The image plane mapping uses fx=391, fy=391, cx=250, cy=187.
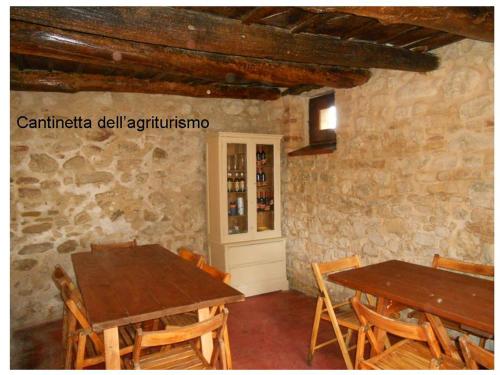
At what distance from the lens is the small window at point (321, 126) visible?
4328 mm

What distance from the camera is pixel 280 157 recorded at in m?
4.86

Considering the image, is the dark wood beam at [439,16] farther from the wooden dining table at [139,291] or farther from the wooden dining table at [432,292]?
the wooden dining table at [139,291]

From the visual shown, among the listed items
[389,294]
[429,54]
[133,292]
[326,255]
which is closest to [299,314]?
[326,255]

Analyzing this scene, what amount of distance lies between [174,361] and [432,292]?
149 centimetres

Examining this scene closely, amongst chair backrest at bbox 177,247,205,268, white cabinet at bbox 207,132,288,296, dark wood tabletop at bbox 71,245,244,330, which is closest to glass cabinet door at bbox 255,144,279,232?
white cabinet at bbox 207,132,288,296

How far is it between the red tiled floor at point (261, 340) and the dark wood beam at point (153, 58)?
88.4 inches

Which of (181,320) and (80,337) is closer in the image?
(80,337)

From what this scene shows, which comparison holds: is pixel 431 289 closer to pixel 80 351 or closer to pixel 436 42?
pixel 436 42

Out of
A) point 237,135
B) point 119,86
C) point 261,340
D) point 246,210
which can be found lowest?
point 261,340

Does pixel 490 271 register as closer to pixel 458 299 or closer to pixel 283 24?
pixel 458 299

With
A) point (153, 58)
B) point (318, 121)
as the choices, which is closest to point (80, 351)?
point (153, 58)

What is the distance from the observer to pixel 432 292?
2.24 meters

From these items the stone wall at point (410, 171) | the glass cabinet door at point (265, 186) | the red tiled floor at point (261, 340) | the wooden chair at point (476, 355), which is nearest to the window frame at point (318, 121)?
the stone wall at point (410, 171)

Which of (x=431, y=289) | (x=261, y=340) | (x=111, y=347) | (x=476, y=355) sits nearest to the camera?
(x=476, y=355)
